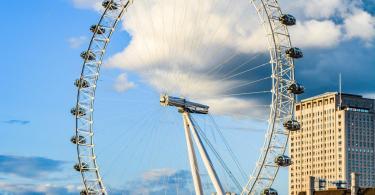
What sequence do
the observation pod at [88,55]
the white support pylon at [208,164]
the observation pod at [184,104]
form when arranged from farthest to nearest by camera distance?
1. the observation pod at [88,55]
2. the observation pod at [184,104]
3. the white support pylon at [208,164]

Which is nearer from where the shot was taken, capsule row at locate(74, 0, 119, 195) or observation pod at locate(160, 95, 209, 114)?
observation pod at locate(160, 95, 209, 114)

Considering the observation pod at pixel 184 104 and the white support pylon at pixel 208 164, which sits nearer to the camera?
the white support pylon at pixel 208 164

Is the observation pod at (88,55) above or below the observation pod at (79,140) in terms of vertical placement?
above

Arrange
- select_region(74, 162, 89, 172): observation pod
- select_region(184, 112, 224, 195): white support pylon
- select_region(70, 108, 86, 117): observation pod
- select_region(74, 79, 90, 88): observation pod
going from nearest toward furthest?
select_region(184, 112, 224, 195): white support pylon
select_region(74, 79, 90, 88): observation pod
select_region(70, 108, 86, 117): observation pod
select_region(74, 162, 89, 172): observation pod

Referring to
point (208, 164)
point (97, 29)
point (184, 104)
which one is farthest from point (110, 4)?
point (208, 164)

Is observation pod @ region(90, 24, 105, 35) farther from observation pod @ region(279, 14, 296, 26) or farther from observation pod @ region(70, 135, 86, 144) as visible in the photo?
observation pod @ region(279, 14, 296, 26)

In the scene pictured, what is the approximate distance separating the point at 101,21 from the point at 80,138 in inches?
485

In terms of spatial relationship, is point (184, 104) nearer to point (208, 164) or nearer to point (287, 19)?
point (208, 164)

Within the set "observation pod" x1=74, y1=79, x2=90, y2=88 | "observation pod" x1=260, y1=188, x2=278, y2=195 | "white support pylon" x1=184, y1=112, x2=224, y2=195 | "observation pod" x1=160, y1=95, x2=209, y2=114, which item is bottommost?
"observation pod" x1=260, y1=188, x2=278, y2=195

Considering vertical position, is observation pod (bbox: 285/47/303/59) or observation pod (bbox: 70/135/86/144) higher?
observation pod (bbox: 285/47/303/59)

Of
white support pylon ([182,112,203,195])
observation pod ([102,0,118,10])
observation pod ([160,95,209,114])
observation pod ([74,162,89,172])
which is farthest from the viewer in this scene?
observation pod ([74,162,89,172])

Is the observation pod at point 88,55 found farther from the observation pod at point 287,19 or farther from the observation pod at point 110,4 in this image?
the observation pod at point 287,19

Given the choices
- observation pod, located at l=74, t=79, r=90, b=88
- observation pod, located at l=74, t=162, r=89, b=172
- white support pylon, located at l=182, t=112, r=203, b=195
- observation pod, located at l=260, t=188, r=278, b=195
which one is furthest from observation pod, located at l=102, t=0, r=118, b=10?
observation pod, located at l=260, t=188, r=278, b=195

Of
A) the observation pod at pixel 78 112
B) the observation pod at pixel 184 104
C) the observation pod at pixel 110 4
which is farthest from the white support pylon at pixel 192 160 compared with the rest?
the observation pod at pixel 78 112
